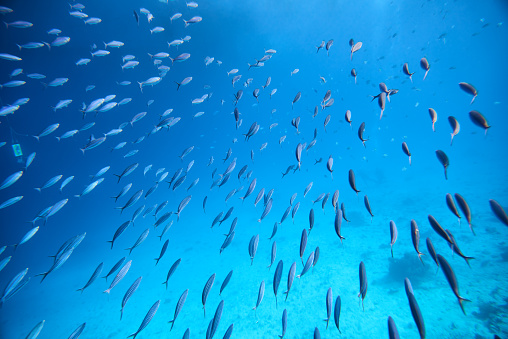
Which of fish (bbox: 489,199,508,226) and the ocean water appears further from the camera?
the ocean water

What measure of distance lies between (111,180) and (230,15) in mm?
41127

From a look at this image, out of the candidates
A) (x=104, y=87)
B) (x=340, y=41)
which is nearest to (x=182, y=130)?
(x=104, y=87)

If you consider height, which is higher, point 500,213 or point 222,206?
point 222,206

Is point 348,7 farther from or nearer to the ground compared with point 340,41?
nearer to the ground

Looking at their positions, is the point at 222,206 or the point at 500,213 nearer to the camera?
the point at 500,213

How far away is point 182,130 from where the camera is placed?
40312mm

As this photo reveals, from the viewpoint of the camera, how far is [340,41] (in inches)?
1358

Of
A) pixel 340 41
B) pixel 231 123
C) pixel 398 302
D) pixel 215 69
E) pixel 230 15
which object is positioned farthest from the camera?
pixel 231 123

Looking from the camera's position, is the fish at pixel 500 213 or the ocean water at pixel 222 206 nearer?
the fish at pixel 500 213

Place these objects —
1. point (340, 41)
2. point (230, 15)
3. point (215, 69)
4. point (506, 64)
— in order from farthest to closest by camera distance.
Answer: point (506, 64) → point (340, 41) → point (215, 69) → point (230, 15)

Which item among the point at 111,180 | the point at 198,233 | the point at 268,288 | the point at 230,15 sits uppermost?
the point at 230,15

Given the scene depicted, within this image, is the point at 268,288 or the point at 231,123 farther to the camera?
the point at 231,123

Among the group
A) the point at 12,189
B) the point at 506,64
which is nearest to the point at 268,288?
the point at 12,189

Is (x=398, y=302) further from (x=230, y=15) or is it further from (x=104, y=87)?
(x=104, y=87)
